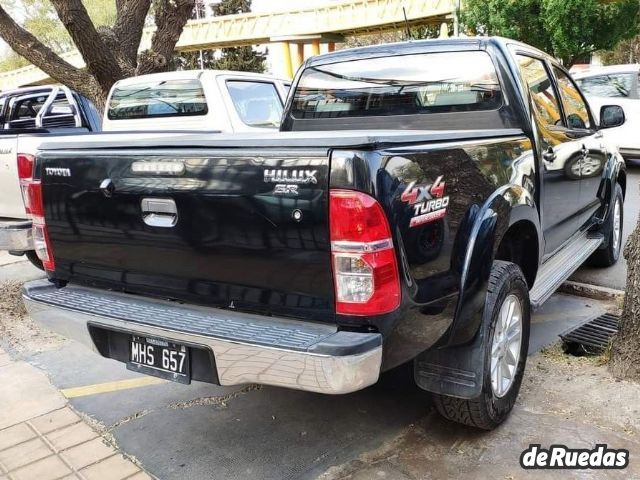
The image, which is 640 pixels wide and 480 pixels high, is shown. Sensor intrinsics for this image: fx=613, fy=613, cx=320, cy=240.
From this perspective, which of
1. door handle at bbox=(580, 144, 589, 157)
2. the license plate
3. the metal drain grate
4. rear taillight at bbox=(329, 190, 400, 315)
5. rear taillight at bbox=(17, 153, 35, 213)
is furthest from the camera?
door handle at bbox=(580, 144, 589, 157)

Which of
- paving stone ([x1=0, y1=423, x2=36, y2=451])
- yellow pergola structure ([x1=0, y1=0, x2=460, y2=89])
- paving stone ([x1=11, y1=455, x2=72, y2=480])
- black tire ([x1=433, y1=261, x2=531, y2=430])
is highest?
yellow pergola structure ([x1=0, y1=0, x2=460, y2=89])

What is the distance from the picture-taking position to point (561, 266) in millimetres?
4199

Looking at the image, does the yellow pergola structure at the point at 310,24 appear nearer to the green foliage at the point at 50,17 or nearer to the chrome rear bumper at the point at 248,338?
the green foliage at the point at 50,17

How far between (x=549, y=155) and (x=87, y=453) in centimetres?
307

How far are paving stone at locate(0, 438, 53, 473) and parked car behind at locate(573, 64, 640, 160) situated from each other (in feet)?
31.7

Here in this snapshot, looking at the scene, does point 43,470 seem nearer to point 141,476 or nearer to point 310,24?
point 141,476

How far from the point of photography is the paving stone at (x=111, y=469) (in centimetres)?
285

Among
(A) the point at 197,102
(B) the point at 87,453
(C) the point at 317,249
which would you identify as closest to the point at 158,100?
(A) the point at 197,102

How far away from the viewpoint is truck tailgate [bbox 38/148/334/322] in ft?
7.60

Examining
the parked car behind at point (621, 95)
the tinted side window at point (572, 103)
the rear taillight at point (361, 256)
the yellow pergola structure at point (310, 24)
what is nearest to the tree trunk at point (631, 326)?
the tinted side window at point (572, 103)

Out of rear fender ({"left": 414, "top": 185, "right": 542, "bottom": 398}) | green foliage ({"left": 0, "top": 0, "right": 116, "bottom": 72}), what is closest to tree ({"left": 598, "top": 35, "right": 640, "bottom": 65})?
green foliage ({"left": 0, "top": 0, "right": 116, "bottom": 72})

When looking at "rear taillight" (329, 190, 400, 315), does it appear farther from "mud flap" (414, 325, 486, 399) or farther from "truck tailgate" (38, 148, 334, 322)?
"mud flap" (414, 325, 486, 399)

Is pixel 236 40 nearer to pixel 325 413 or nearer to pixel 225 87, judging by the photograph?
pixel 225 87

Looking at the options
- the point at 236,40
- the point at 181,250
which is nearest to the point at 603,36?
the point at 236,40
